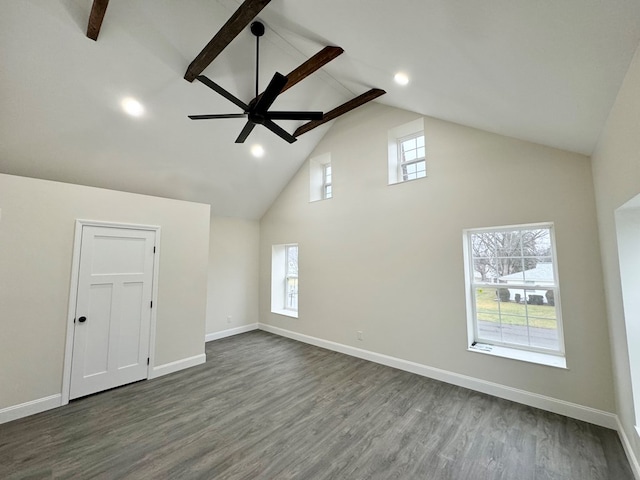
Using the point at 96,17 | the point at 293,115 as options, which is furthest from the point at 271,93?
the point at 96,17

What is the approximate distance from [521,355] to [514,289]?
0.76 metres

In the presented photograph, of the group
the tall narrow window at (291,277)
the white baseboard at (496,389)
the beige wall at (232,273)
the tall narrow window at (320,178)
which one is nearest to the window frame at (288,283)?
the tall narrow window at (291,277)

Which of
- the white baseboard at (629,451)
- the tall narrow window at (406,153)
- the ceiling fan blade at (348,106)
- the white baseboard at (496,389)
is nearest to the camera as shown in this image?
the white baseboard at (629,451)

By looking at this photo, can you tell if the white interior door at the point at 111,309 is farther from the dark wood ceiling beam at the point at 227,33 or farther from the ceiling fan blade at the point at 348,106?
the ceiling fan blade at the point at 348,106

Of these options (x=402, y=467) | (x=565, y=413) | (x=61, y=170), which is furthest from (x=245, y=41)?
(x=565, y=413)

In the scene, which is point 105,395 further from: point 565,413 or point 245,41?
point 565,413

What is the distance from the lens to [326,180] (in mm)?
5570

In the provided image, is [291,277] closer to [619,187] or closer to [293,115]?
[293,115]

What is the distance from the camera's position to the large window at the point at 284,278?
603 centimetres

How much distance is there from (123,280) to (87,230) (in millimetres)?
773

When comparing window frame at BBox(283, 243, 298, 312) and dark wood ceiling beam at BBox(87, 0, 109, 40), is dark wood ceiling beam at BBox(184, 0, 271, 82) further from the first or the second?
window frame at BBox(283, 243, 298, 312)

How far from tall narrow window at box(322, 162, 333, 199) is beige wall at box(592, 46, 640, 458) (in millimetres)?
3875

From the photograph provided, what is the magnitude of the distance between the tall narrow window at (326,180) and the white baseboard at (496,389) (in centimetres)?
294

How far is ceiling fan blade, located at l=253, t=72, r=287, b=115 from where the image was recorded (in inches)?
89.2
